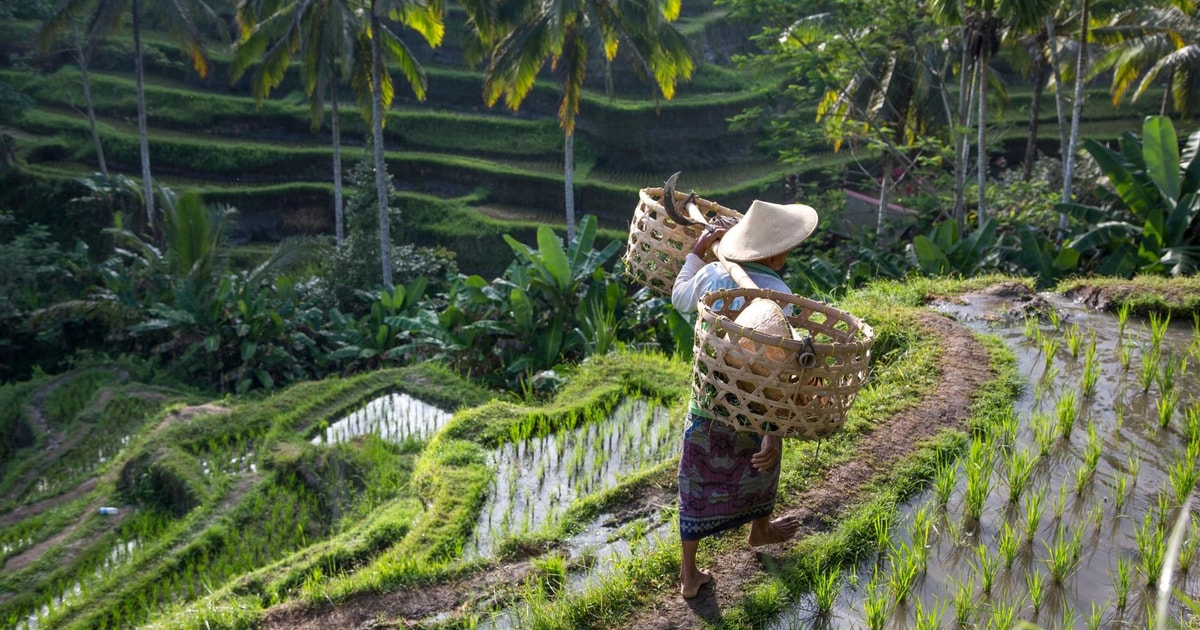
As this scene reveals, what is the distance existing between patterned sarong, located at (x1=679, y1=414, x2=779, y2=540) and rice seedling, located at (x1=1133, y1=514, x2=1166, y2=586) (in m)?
1.35

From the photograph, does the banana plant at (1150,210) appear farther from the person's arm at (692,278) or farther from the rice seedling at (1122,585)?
the person's arm at (692,278)

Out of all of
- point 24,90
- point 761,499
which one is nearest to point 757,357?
point 761,499

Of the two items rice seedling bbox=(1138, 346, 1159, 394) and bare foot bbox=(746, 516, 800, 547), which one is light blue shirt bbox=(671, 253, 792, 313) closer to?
bare foot bbox=(746, 516, 800, 547)

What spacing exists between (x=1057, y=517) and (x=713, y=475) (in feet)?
4.84

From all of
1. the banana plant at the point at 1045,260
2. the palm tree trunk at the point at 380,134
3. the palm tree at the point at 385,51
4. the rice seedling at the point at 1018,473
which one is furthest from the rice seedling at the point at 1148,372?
the palm tree trunk at the point at 380,134

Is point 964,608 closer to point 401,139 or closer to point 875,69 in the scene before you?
point 875,69

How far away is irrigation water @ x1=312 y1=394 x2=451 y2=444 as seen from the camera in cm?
726

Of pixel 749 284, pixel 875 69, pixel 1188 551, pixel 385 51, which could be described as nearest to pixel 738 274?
pixel 749 284

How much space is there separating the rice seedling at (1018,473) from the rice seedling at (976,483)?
3.4 inches

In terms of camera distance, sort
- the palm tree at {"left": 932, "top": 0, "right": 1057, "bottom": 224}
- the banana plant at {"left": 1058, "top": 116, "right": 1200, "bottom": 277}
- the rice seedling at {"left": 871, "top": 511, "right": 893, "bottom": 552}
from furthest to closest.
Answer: the palm tree at {"left": 932, "top": 0, "right": 1057, "bottom": 224}, the banana plant at {"left": 1058, "top": 116, "right": 1200, "bottom": 277}, the rice seedling at {"left": 871, "top": 511, "right": 893, "bottom": 552}

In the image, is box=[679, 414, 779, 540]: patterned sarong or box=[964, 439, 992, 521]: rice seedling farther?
box=[964, 439, 992, 521]: rice seedling

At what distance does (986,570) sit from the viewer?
3.37 meters

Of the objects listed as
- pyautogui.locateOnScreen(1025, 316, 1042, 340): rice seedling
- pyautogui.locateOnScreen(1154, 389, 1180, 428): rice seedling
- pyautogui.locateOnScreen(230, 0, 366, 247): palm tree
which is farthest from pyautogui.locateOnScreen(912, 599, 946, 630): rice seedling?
pyautogui.locateOnScreen(230, 0, 366, 247): palm tree

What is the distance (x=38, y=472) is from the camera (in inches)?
372
